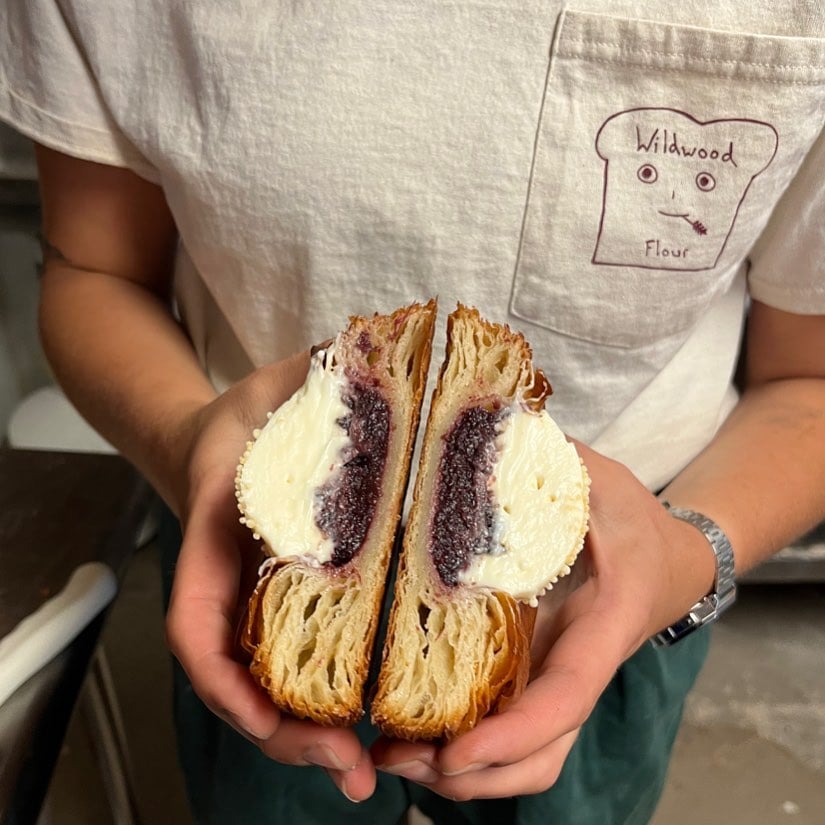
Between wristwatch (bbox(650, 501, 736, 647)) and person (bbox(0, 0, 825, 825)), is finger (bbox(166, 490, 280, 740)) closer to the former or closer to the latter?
person (bbox(0, 0, 825, 825))

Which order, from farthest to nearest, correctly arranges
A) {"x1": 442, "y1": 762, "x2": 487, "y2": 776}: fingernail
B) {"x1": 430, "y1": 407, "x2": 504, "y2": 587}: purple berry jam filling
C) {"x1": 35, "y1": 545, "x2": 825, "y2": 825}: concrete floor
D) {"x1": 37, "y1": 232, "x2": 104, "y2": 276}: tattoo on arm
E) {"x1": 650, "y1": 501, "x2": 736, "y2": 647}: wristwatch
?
{"x1": 35, "y1": 545, "x2": 825, "y2": 825}: concrete floor
{"x1": 37, "y1": 232, "x2": 104, "y2": 276}: tattoo on arm
{"x1": 650, "y1": 501, "x2": 736, "y2": 647}: wristwatch
{"x1": 430, "y1": 407, "x2": 504, "y2": 587}: purple berry jam filling
{"x1": 442, "y1": 762, "x2": 487, "y2": 776}: fingernail

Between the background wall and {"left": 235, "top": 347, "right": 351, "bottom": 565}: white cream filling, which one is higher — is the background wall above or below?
below

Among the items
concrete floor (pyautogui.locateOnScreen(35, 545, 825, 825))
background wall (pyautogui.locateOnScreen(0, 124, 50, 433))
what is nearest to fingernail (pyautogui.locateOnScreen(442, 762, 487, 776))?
concrete floor (pyautogui.locateOnScreen(35, 545, 825, 825))

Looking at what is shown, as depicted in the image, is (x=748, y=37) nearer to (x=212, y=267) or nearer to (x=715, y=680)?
(x=212, y=267)

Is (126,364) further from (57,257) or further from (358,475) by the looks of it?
(358,475)

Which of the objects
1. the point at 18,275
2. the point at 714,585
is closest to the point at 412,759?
the point at 714,585

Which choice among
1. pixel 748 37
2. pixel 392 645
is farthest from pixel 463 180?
pixel 392 645

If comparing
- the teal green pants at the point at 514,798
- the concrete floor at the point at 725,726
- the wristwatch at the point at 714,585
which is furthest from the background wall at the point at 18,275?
the wristwatch at the point at 714,585
